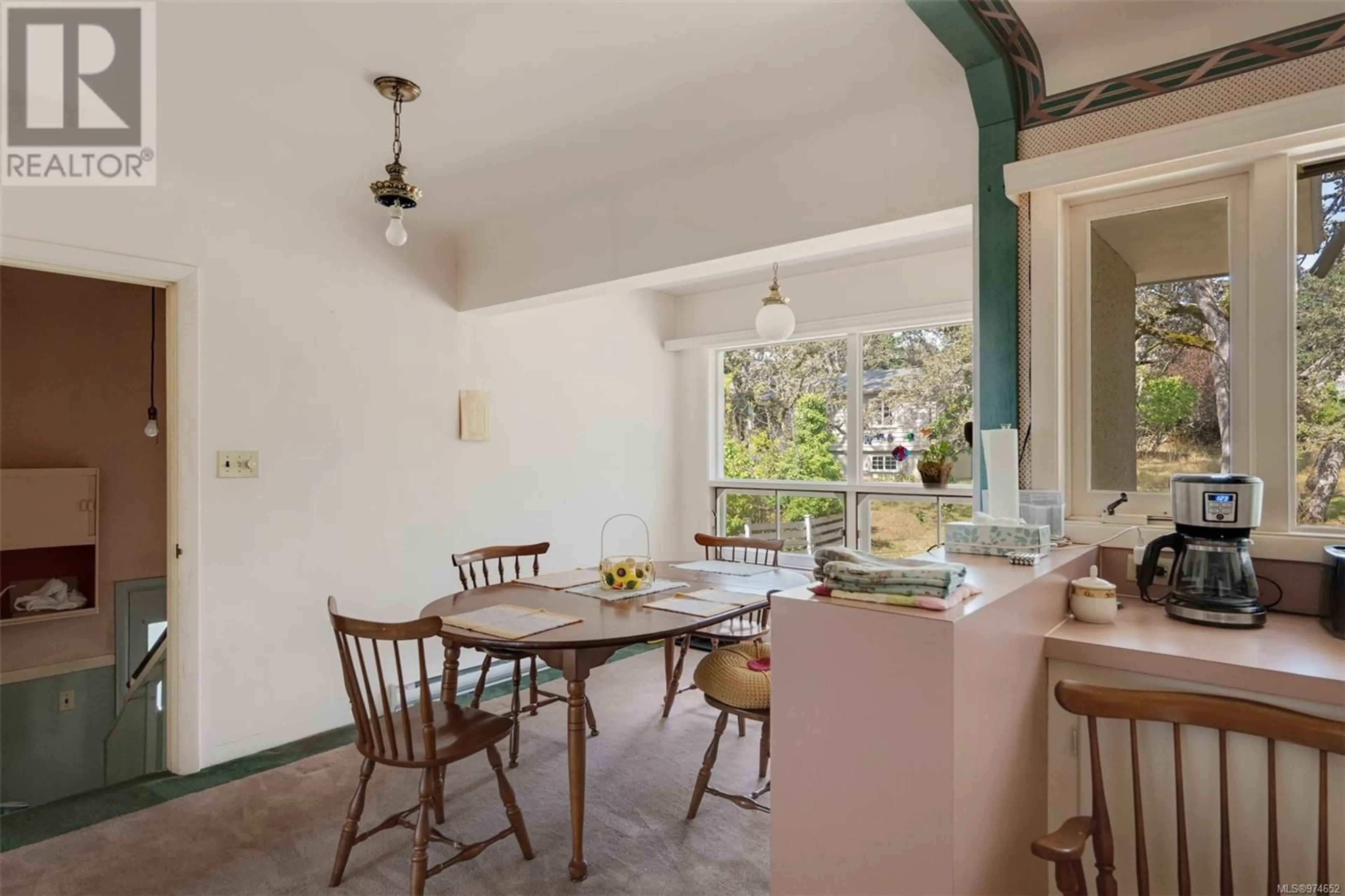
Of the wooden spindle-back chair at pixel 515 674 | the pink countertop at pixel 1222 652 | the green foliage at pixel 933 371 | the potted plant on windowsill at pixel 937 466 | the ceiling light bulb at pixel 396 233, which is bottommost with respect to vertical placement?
the wooden spindle-back chair at pixel 515 674

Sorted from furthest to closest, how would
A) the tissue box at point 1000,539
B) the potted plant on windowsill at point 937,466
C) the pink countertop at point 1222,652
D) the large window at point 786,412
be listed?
the large window at point 786,412
the potted plant on windowsill at point 937,466
the tissue box at point 1000,539
the pink countertop at point 1222,652

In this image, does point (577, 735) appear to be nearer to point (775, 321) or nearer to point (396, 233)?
point (396, 233)

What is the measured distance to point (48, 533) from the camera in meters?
3.45

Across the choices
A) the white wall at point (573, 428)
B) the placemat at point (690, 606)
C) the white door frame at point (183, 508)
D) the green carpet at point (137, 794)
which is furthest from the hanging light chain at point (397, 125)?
the green carpet at point (137, 794)

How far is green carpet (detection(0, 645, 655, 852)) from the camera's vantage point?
229 centimetres

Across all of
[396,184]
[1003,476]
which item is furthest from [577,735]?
[396,184]

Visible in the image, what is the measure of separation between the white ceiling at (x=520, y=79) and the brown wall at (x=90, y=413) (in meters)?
1.72

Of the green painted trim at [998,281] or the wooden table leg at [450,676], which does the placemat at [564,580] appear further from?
the green painted trim at [998,281]

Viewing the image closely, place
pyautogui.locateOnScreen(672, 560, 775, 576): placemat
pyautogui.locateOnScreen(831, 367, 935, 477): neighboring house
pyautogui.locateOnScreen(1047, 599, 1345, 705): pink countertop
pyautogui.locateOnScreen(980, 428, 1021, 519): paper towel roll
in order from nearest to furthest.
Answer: pyautogui.locateOnScreen(1047, 599, 1345, 705): pink countertop < pyautogui.locateOnScreen(980, 428, 1021, 519): paper towel roll < pyautogui.locateOnScreen(672, 560, 775, 576): placemat < pyautogui.locateOnScreen(831, 367, 935, 477): neighboring house

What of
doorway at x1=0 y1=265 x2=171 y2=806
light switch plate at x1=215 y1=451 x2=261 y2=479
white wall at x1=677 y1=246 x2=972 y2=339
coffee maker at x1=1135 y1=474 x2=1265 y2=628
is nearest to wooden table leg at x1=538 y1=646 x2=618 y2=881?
coffee maker at x1=1135 y1=474 x2=1265 y2=628

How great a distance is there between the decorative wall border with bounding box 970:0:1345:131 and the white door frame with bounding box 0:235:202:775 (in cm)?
292

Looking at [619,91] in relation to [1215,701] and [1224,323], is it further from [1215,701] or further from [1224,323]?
[1215,701]

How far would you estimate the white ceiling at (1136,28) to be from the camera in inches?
65.9

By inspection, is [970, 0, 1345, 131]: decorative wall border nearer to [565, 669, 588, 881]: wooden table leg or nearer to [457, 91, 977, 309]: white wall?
[457, 91, 977, 309]: white wall
